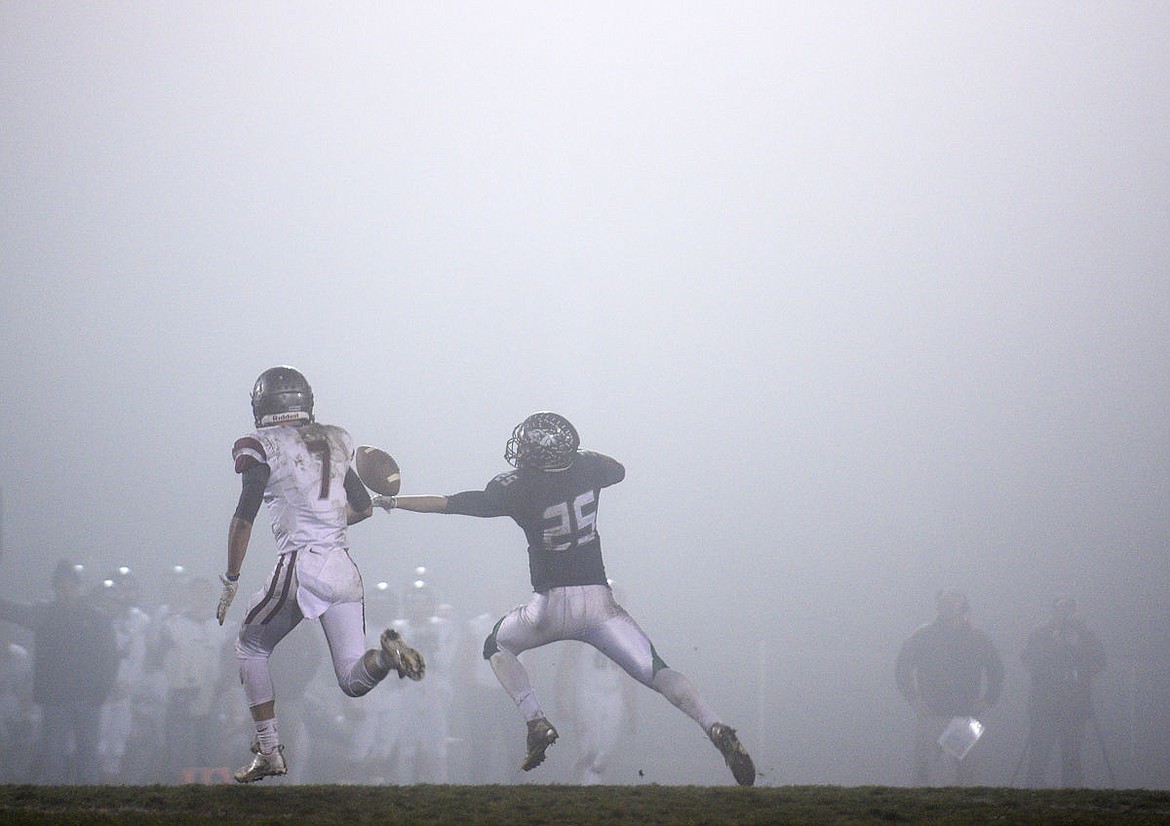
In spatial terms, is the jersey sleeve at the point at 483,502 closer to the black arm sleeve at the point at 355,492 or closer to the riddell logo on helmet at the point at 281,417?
the black arm sleeve at the point at 355,492

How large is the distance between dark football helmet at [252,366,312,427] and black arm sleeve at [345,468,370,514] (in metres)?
0.52

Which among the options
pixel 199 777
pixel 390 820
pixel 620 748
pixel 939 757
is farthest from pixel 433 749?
pixel 390 820

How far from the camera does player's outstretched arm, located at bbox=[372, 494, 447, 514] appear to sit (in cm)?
888

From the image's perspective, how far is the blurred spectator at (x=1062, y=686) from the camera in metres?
12.5

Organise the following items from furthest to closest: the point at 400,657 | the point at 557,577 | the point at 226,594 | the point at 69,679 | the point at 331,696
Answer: the point at 331,696, the point at 69,679, the point at 557,577, the point at 226,594, the point at 400,657

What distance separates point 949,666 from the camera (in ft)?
40.7

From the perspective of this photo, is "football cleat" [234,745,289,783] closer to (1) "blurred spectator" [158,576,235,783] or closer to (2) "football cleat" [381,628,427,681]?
(2) "football cleat" [381,628,427,681]

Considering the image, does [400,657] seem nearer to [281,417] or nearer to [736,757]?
[281,417]

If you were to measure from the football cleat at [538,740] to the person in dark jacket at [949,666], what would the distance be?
531 centimetres

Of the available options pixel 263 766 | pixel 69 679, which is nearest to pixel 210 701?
pixel 69 679

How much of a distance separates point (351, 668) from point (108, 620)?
6.01 meters

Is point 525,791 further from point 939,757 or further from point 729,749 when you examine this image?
point 939,757

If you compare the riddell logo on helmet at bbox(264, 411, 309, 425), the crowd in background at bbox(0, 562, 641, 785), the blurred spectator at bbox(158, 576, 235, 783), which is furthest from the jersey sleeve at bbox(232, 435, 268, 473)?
the blurred spectator at bbox(158, 576, 235, 783)

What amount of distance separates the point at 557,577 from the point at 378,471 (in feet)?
5.33
